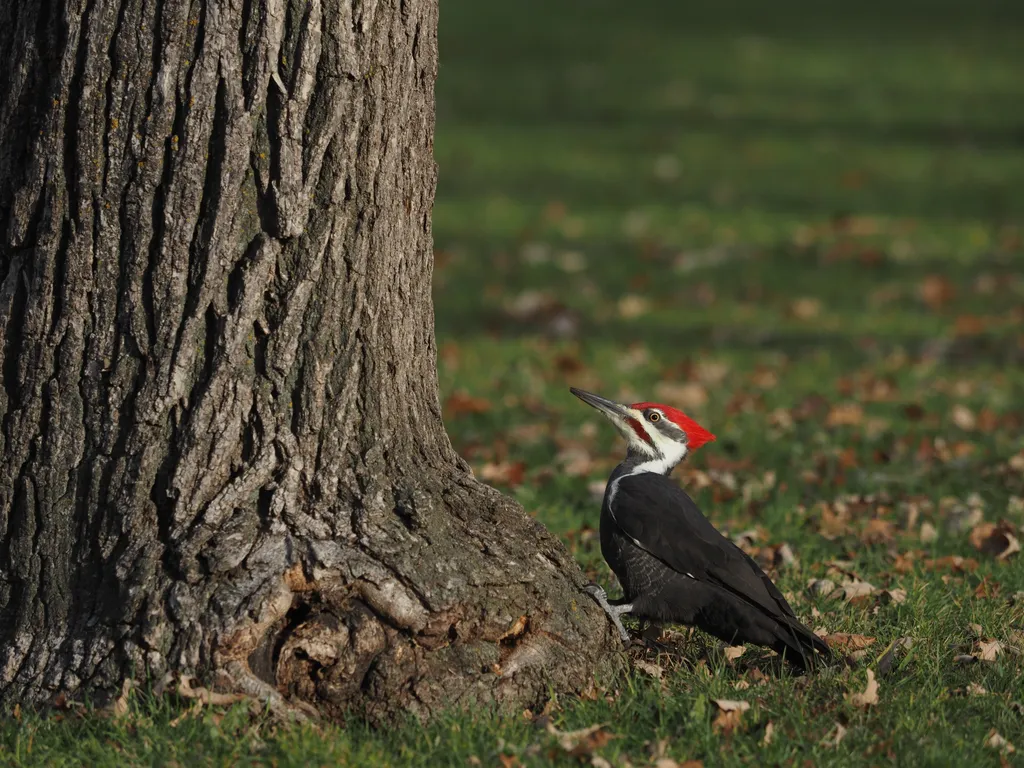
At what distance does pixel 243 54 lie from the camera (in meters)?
3.87

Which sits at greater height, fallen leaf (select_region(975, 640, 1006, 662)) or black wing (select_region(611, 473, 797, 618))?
black wing (select_region(611, 473, 797, 618))

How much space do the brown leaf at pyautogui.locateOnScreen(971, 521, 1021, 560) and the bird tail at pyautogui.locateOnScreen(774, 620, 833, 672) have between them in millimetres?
1815

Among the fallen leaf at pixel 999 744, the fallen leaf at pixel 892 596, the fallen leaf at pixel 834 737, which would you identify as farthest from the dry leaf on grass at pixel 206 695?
the fallen leaf at pixel 892 596

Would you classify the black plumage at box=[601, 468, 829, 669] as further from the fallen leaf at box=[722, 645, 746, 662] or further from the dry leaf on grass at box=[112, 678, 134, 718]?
the dry leaf on grass at box=[112, 678, 134, 718]

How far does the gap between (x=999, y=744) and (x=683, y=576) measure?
1.18m

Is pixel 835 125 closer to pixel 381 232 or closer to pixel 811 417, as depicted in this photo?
pixel 811 417

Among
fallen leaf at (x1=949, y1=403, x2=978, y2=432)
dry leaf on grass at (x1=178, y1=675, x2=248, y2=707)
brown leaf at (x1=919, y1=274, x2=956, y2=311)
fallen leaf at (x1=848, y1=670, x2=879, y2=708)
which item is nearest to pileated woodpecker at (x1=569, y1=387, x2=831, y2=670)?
fallen leaf at (x1=848, y1=670, x2=879, y2=708)

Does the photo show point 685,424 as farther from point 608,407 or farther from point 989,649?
point 989,649

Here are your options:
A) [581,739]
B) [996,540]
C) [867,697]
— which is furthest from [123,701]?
[996,540]

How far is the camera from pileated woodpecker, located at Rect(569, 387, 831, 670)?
439cm

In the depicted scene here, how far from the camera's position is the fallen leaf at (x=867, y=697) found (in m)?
4.00

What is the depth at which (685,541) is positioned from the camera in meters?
4.63

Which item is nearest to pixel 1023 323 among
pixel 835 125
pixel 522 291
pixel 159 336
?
pixel 522 291

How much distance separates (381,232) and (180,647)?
135 centimetres
